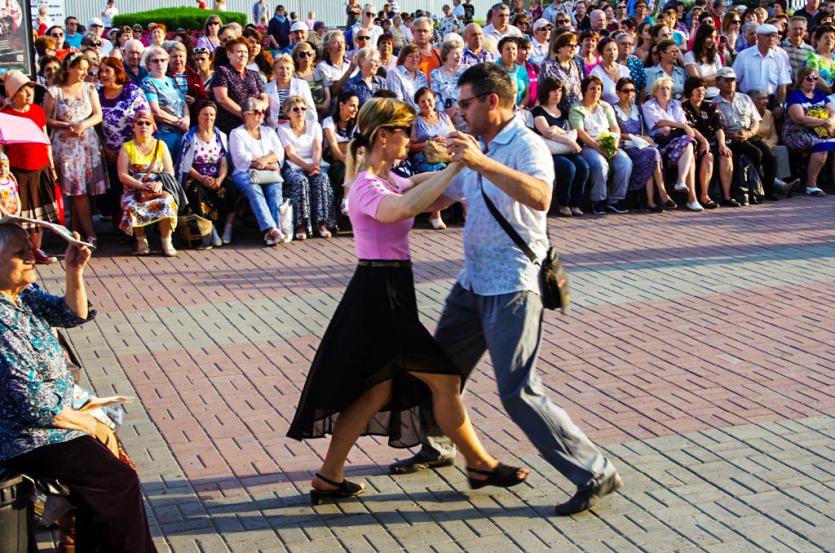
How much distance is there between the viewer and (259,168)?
11344 millimetres

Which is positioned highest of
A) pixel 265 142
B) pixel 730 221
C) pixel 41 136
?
pixel 41 136

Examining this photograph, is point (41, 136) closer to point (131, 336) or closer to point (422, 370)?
point (131, 336)

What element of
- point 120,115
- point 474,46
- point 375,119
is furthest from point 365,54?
point 375,119

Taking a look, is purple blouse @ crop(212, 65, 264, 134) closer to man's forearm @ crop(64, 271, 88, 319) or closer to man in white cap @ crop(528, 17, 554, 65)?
man in white cap @ crop(528, 17, 554, 65)

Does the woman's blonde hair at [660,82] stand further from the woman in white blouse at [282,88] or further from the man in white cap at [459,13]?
the man in white cap at [459,13]

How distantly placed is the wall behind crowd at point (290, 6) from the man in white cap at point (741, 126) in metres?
27.1

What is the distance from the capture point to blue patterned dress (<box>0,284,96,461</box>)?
4242 mm

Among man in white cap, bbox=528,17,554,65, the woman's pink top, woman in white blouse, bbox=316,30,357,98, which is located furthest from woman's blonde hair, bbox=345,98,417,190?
man in white cap, bbox=528,17,554,65

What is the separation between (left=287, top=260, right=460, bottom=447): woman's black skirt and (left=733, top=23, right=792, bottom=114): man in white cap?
34.4ft

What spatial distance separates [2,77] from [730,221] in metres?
7.37

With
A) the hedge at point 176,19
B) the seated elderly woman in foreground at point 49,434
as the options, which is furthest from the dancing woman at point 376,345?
the hedge at point 176,19

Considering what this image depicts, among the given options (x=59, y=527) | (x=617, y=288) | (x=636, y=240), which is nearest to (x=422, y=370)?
(x=59, y=527)

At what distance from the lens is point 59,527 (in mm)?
4523

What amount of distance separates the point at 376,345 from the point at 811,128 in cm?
1032
